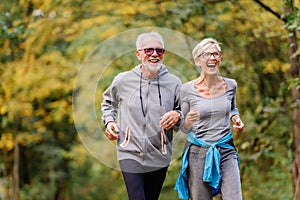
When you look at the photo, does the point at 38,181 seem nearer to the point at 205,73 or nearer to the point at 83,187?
the point at 83,187

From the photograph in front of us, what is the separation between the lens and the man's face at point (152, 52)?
5.30 metres

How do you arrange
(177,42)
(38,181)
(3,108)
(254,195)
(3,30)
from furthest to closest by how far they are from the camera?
(38,181)
(3,108)
(254,195)
(3,30)
(177,42)

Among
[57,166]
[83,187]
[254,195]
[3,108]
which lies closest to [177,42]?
[254,195]

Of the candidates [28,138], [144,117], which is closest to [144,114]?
[144,117]

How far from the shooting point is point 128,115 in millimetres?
5316

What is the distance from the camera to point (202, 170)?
5133mm

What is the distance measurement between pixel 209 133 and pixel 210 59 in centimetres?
52

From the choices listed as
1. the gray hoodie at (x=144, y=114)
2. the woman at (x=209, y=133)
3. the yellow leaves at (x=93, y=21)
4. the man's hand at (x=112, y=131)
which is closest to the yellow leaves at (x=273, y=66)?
the yellow leaves at (x=93, y=21)

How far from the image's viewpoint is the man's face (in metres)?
5.30

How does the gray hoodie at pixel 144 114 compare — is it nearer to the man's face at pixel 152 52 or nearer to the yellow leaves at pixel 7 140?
the man's face at pixel 152 52

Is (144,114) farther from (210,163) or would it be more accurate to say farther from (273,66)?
(273,66)

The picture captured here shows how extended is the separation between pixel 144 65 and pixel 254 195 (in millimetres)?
8916

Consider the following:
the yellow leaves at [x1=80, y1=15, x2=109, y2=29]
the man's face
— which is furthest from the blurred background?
the man's face

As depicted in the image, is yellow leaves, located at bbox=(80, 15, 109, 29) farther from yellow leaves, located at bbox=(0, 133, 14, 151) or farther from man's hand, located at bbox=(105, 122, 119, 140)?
man's hand, located at bbox=(105, 122, 119, 140)
